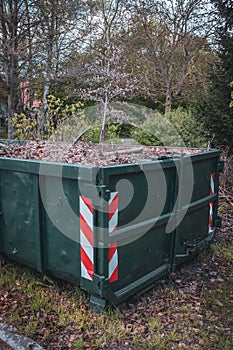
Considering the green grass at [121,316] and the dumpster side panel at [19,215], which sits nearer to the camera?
the green grass at [121,316]

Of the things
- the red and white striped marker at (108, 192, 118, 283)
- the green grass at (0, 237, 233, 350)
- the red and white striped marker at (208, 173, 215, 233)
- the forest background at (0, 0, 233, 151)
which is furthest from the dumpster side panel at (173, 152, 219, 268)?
the forest background at (0, 0, 233, 151)

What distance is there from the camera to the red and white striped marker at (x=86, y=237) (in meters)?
2.16

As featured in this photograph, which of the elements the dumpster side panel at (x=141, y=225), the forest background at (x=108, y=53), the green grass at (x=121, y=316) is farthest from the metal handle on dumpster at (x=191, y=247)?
the forest background at (x=108, y=53)

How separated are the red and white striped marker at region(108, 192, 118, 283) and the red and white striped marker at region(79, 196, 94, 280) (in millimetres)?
132

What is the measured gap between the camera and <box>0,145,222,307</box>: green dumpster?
2.16m

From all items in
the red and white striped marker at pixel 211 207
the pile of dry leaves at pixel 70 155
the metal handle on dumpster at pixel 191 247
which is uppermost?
the pile of dry leaves at pixel 70 155

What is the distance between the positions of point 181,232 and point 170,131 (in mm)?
5827

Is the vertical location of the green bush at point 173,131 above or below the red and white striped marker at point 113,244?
above

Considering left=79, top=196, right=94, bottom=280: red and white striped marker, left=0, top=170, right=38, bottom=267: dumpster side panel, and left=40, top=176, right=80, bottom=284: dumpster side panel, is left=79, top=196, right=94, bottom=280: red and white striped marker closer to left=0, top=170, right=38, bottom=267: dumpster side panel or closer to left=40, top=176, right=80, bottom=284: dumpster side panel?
left=40, top=176, right=80, bottom=284: dumpster side panel

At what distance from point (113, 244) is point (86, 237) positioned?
208 mm

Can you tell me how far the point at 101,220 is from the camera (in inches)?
82.7

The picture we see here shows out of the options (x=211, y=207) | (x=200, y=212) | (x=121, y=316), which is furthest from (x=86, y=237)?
(x=211, y=207)

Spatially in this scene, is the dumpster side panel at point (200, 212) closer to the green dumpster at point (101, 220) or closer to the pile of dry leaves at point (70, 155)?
the green dumpster at point (101, 220)

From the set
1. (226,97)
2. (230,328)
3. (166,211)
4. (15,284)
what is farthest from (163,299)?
(226,97)
